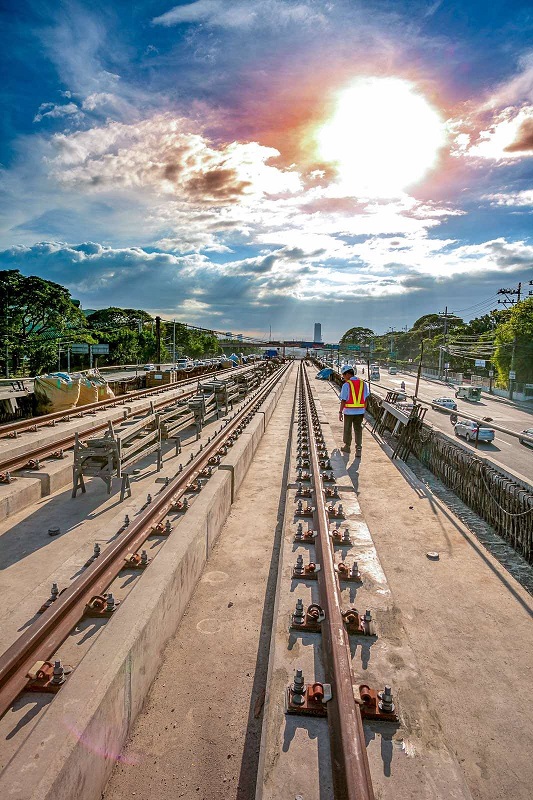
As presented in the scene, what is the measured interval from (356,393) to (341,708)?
28.5 ft

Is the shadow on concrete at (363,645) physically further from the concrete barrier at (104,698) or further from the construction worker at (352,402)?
the construction worker at (352,402)

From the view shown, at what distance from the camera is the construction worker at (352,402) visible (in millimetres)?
10773

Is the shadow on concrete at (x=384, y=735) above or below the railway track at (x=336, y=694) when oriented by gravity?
below

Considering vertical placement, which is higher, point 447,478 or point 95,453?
point 95,453

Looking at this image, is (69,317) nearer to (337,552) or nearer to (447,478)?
(447,478)

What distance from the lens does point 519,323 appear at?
151 ft

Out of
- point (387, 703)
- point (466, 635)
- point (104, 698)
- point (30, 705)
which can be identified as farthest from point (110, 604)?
point (466, 635)

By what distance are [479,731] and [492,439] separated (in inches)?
911

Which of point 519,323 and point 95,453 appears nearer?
A: point 95,453

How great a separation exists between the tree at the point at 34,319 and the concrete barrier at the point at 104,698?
1585 inches

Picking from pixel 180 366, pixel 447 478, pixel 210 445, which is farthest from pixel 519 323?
pixel 210 445

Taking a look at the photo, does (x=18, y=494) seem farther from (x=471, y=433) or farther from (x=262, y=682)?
(x=471, y=433)

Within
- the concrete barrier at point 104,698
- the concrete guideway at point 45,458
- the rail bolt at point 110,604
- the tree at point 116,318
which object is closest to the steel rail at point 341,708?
the concrete barrier at point 104,698

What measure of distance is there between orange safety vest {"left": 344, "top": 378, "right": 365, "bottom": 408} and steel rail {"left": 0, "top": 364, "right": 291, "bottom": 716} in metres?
5.78
